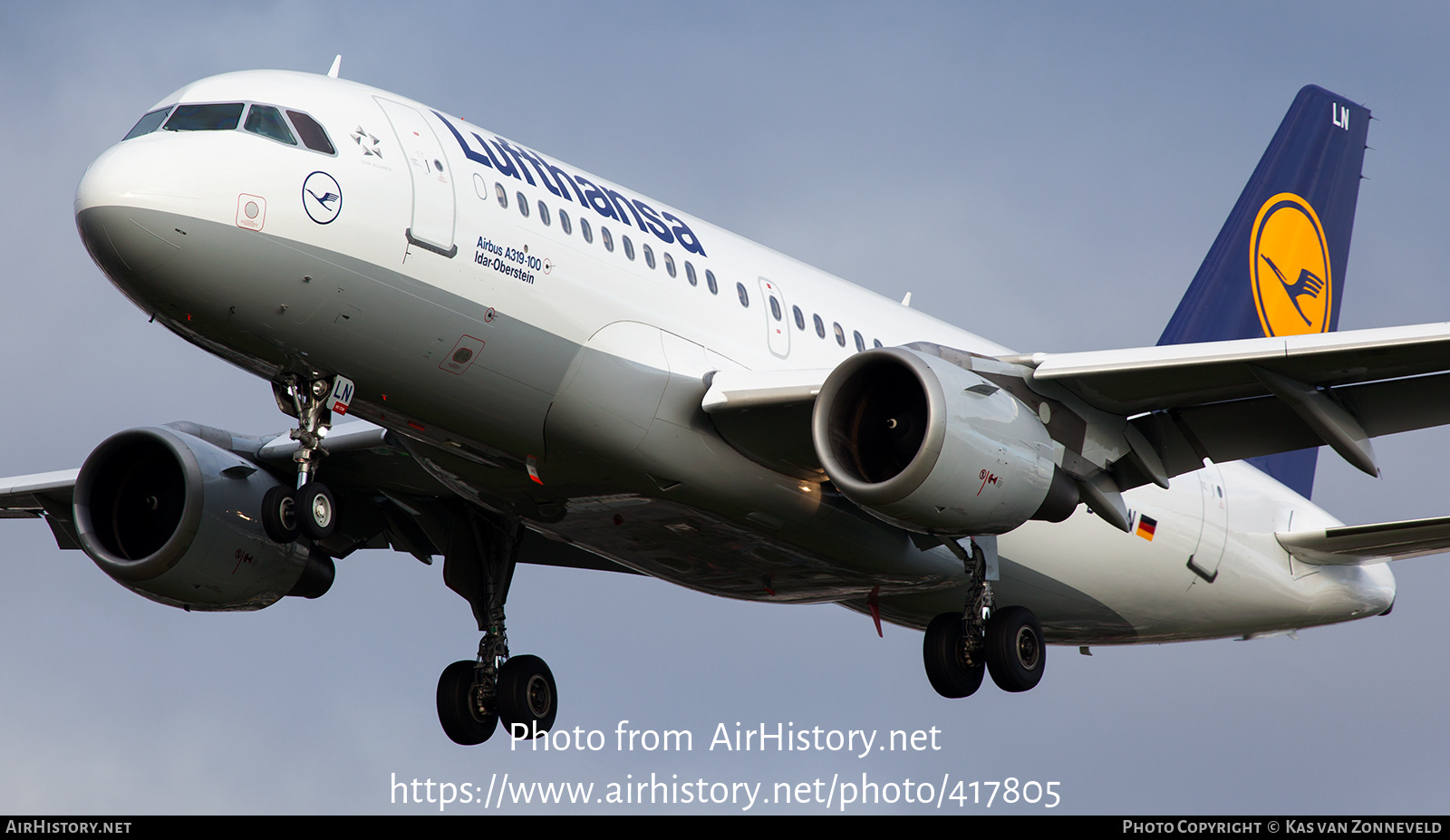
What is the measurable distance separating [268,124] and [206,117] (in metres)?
0.62

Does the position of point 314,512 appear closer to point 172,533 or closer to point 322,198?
point 322,198

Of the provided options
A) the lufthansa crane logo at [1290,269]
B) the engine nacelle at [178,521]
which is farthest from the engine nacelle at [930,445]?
the lufthansa crane logo at [1290,269]

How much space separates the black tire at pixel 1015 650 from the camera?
64.3ft

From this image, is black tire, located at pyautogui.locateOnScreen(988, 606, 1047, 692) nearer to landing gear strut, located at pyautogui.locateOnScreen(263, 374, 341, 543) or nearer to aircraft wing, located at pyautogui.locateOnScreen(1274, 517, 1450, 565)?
aircraft wing, located at pyautogui.locateOnScreen(1274, 517, 1450, 565)

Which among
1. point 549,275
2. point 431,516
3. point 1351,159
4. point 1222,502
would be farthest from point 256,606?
point 1351,159

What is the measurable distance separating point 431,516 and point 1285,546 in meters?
12.7

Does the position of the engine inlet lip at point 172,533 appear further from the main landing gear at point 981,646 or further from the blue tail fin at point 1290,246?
the blue tail fin at point 1290,246

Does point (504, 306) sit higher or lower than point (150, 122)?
lower

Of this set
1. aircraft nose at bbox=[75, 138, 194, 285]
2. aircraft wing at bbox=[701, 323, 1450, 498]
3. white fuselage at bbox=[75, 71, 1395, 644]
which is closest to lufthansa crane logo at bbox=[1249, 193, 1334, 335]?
white fuselage at bbox=[75, 71, 1395, 644]

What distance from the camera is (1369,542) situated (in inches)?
898

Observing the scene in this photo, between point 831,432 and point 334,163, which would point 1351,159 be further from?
point 334,163

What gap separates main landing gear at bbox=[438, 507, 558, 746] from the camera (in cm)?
2211

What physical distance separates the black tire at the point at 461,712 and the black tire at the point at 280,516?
278 inches

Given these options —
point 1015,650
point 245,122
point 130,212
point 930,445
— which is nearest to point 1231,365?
point 930,445
